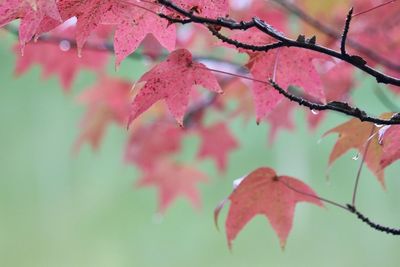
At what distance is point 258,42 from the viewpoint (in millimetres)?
594

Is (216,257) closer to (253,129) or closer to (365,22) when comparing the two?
(253,129)

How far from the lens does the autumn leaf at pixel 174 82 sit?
591 mm

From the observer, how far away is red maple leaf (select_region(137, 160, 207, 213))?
1.71 meters

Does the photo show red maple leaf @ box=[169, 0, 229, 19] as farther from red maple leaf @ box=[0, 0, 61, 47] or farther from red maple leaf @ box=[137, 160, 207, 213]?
red maple leaf @ box=[137, 160, 207, 213]

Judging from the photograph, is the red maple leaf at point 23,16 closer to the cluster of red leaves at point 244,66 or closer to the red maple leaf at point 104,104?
the cluster of red leaves at point 244,66

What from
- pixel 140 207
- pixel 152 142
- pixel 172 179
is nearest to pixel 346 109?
pixel 152 142

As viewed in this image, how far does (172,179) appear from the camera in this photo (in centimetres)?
177

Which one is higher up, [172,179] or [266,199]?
[172,179]

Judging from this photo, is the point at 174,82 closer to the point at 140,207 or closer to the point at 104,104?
the point at 104,104

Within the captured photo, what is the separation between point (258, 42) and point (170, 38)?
3.3 inches

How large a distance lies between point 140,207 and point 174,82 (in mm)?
3227

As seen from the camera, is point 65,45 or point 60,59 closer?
point 65,45

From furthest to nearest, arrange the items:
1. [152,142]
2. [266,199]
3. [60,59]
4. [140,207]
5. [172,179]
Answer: [140,207], [172,179], [152,142], [60,59], [266,199]

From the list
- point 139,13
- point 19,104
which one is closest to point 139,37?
point 139,13
